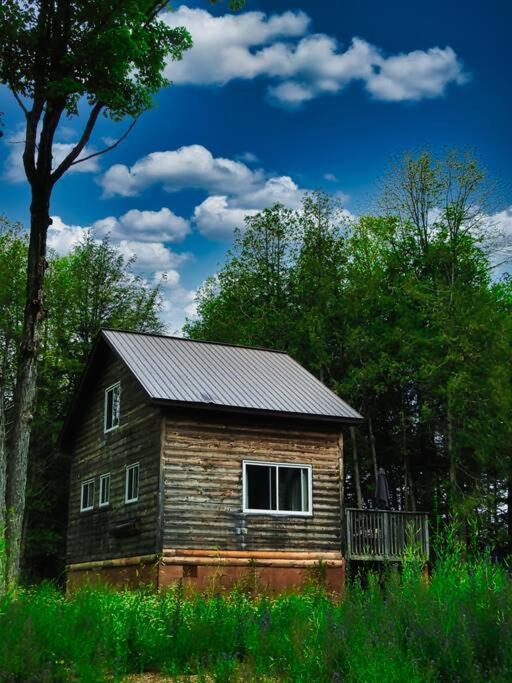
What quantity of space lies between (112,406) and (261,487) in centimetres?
583

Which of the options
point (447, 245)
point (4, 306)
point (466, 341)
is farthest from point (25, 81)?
point (4, 306)

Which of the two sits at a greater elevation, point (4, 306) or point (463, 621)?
point (4, 306)

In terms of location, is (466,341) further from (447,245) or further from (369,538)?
(369,538)

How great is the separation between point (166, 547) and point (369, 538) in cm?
596

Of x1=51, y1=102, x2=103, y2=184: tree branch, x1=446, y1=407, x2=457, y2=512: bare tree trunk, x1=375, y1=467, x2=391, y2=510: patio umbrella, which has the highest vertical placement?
x1=51, y1=102, x2=103, y2=184: tree branch

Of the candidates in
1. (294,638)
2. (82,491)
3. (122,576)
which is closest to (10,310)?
(82,491)

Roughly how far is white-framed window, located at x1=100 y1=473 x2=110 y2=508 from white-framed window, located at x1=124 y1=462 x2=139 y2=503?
1.71 m

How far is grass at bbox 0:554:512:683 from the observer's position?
6535 mm

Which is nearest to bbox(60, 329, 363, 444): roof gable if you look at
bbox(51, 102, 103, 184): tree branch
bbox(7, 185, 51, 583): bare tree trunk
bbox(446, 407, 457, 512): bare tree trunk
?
bbox(7, 185, 51, 583): bare tree trunk

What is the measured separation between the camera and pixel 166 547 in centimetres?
1995

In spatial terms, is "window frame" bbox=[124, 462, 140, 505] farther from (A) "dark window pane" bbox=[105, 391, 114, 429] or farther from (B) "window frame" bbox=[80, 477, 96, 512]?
(B) "window frame" bbox=[80, 477, 96, 512]

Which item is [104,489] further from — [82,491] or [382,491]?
[382,491]

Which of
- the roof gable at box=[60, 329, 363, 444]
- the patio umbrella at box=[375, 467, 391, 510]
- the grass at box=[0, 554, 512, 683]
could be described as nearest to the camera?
the grass at box=[0, 554, 512, 683]

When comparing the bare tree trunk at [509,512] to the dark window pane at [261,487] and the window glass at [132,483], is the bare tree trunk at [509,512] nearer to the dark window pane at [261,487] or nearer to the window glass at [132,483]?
the dark window pane at [261,487]
